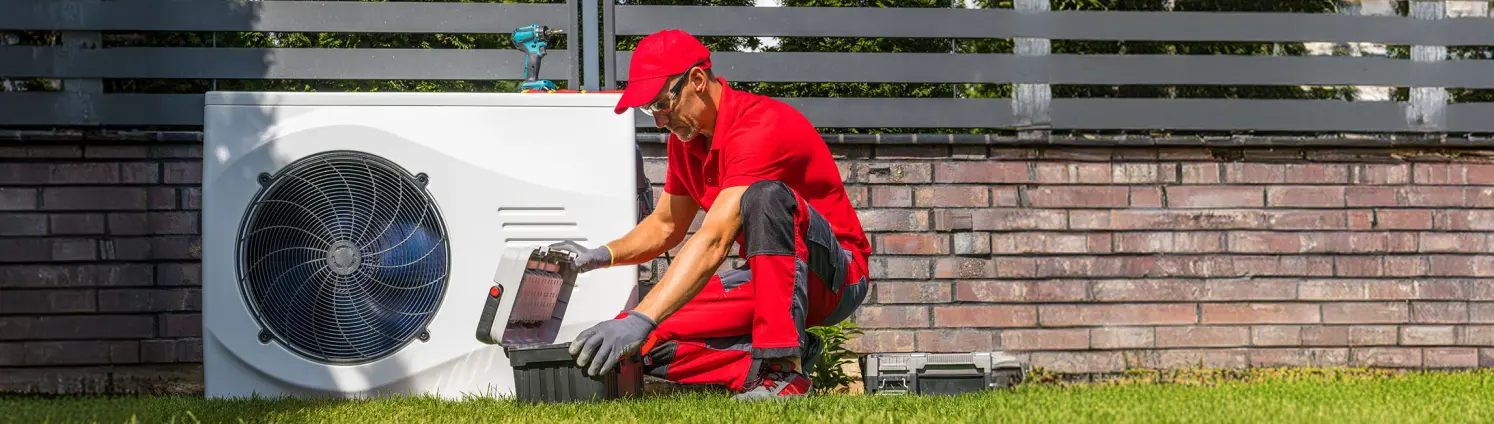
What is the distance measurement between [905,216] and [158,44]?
2395 millimetres

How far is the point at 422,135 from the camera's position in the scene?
2.91 metres

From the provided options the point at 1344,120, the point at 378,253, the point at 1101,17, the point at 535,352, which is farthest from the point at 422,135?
the point at 1344,120

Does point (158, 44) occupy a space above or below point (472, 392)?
above

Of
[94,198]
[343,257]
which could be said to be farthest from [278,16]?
[343,257]

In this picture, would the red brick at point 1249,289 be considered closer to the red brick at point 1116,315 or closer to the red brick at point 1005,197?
the red brick at point 1116,315

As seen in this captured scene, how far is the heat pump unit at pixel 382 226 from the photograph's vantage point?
2896mm

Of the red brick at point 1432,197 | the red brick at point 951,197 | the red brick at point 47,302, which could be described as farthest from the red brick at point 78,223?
the red brick at point 1432,197

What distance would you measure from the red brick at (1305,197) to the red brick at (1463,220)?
1.00 ft

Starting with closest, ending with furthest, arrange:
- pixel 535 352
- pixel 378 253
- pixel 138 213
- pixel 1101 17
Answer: pixel 535 352
pixel 378 253
pixel 138 213
pixel 1101 17

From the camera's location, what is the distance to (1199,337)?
4062 mm

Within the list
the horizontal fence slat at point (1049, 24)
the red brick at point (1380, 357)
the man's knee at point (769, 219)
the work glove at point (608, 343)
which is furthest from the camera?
the red brick at point (1380, 357)

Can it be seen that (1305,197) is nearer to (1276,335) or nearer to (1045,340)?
(1276,335)

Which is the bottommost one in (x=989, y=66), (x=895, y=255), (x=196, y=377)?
(x=196, y=377)

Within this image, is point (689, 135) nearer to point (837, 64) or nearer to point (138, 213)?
point (837, 64)
